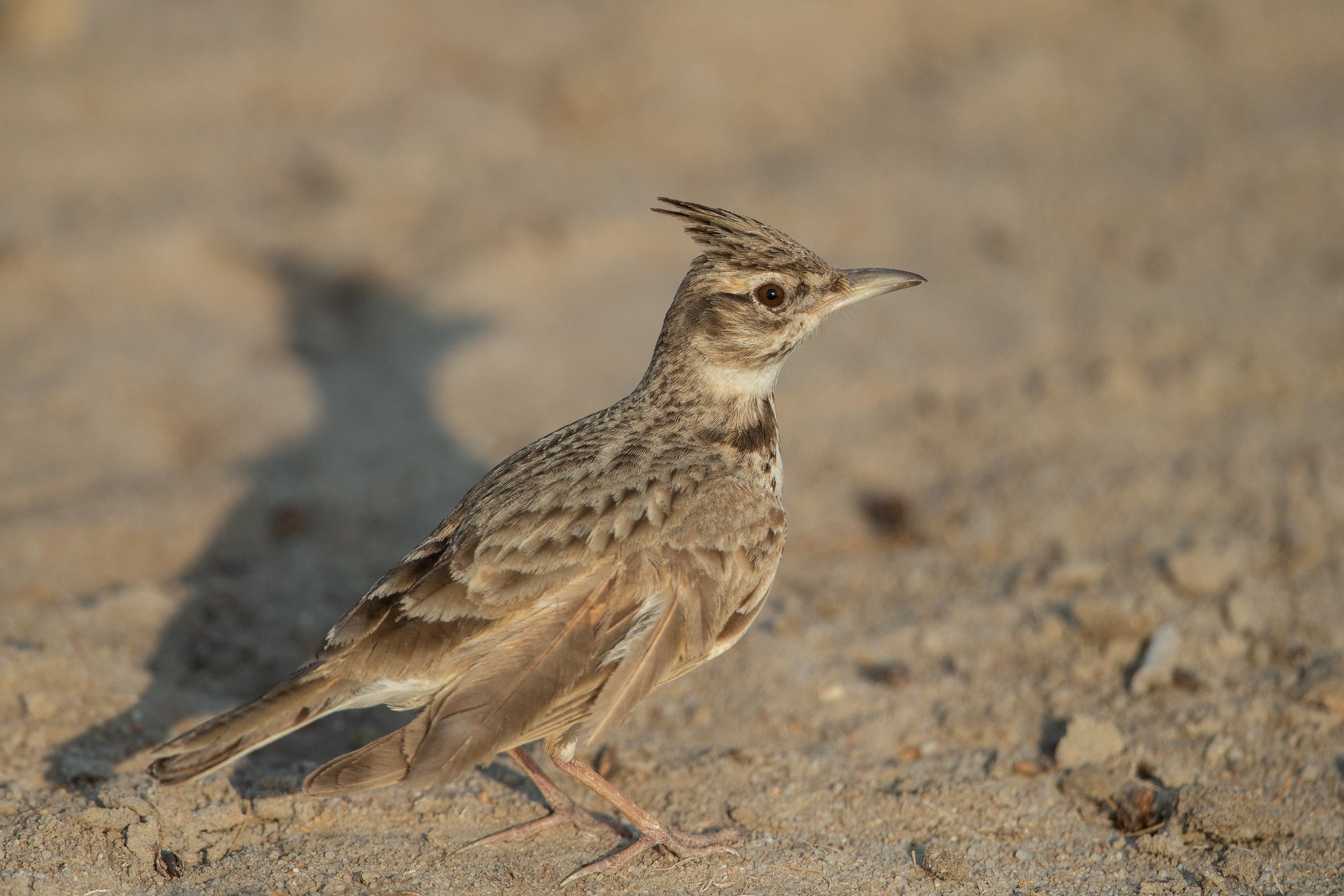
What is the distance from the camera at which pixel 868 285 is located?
488 centimetres

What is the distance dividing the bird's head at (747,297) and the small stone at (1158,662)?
6.18ft

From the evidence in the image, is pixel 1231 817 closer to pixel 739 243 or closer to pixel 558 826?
pixel 558 826

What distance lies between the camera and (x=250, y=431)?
7008 mm

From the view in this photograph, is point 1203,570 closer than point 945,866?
No

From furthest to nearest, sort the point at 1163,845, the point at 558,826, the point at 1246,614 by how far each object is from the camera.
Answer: the point at 1246,614
the point at 558,826
the point at 1163,845

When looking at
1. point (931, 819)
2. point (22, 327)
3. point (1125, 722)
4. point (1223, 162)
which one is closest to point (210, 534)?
point (22, 327)

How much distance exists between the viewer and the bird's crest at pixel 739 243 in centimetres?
474

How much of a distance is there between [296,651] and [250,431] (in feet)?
6.27

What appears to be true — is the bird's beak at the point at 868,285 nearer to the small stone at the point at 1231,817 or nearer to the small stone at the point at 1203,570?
the small stone at the point at 1203,570

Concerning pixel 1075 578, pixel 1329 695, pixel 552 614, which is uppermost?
pixel 552 614

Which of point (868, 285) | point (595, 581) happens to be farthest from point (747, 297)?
point (595, 581)

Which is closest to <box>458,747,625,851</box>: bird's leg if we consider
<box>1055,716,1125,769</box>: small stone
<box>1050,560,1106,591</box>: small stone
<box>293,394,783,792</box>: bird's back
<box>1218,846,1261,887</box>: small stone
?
<box>293,394,783,792</box>: bird's back

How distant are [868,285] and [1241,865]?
7.84 ft

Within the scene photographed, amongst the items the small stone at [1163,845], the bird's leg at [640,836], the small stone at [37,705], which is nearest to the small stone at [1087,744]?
the small stone at [1163,845]
